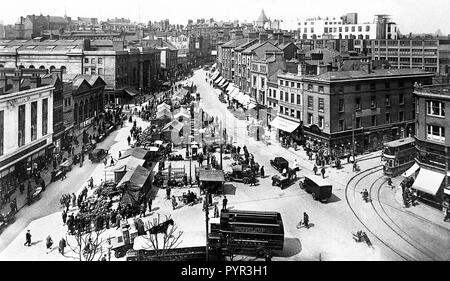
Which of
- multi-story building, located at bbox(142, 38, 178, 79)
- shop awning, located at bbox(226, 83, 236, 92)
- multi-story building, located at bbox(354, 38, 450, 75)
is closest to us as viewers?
multi-story building, located at bbox(354, 38, 450, 75)

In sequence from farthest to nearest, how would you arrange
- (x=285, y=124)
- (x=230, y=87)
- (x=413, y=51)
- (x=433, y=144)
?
(x=230, y=87) < (x=413, y=51) < (x=285, y=124) < (x=433, y=144)

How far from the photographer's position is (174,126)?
169 feet

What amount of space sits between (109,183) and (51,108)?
12.4 metres

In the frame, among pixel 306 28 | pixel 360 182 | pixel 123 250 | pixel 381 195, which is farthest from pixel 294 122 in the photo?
pixel 306 28

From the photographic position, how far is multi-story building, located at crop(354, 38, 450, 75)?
272ft

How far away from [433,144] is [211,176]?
17030 millimetres

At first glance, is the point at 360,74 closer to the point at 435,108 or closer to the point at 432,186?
the point at 435,108

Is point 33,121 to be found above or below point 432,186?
above

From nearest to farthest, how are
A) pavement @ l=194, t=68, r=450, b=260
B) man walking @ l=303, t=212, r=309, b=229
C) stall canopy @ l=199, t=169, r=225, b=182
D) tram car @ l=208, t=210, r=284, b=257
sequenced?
tram car @ l=208, t=210, r=284, b=257 → pavement @ l=194, t=68, r=450, b=260 → man walking @ l=303, t=212, r=309, b=229 → stall canopy @ l=199, t=169, r=225, b=182

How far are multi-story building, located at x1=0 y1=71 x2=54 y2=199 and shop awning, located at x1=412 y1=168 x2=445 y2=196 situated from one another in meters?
29.5

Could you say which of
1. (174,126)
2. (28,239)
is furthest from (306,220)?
(174,126)

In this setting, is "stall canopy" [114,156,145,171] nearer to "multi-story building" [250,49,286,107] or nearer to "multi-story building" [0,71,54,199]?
"multi-story building" [0,71,54,199]

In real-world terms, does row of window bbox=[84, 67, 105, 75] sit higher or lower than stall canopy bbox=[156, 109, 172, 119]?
higher

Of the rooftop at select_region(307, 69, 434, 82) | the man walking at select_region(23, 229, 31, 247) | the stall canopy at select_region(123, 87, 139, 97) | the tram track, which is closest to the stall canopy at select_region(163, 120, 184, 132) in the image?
the rooftop at select_region(307, 69, 434, 82)
